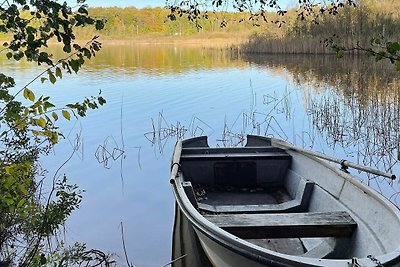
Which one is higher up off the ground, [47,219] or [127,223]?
[47,219]

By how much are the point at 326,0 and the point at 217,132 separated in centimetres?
540

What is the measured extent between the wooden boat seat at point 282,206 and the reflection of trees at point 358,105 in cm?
267

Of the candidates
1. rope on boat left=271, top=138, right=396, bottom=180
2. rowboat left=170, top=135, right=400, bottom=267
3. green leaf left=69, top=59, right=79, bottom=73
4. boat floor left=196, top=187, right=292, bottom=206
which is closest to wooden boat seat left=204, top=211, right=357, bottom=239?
rowboat left=170, top=135, right=400, bottom=267

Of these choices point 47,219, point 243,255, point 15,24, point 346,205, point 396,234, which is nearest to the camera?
point 15,24

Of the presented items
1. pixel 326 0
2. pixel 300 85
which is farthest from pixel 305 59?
pixel 326 0

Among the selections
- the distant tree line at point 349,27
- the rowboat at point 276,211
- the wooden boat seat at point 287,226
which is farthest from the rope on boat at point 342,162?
the distant tree line at point 349,27

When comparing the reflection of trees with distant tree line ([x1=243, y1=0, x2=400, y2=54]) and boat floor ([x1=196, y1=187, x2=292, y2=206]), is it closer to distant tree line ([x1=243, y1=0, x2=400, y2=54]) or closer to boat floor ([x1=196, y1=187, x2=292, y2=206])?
distant tree line ([x1=243, y1=0, x2=400, y2=54])

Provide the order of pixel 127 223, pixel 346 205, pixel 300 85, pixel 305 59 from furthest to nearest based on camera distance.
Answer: pixel 305 59 → pixel 300 85 → pixel 127 223 → pixel 346 205

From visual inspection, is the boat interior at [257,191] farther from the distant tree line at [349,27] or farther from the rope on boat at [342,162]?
the distant tree line at [349,27]

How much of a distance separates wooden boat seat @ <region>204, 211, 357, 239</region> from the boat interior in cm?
1

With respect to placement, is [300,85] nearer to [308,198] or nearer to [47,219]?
[308,198]

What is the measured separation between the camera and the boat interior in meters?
2.81

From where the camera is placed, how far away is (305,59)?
1689 centimetres

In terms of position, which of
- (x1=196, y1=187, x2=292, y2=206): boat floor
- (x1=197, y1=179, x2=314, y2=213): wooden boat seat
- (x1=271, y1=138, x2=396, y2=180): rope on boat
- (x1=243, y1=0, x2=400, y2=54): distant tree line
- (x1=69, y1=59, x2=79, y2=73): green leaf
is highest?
(x1=243, y1=0, x2=400, y2=54): distant tree line
